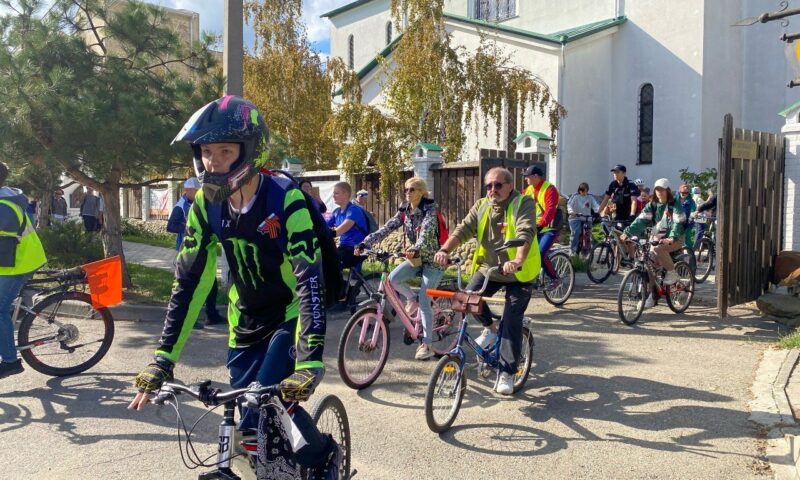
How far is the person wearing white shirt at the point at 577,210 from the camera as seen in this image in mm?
14172

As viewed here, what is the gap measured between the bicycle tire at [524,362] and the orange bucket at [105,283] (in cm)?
371

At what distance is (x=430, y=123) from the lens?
16062 millimetres

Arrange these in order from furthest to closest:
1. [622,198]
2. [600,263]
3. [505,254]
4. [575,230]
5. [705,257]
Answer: [575,230] < [705,257] < [622,198] < [600,263] < [505,254]

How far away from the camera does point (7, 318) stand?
5.60 metres

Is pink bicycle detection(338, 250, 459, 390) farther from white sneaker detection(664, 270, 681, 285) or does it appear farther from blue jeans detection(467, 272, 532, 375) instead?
white sneaker detection(664, 270, 681, 285)

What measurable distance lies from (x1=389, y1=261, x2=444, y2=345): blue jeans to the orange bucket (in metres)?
2.58

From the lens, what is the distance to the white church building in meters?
20.2

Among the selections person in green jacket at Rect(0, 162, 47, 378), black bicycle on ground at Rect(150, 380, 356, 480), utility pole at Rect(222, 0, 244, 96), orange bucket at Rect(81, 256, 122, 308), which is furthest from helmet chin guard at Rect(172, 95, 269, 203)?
utility pole at Rect(222, 0, 244, 96)

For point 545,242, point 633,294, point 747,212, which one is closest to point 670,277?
point 633,294

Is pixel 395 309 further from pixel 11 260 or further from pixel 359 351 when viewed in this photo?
pixel 11 260

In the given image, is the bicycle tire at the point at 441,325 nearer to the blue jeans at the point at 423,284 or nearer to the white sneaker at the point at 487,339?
the blue jeans at the point at 423,284

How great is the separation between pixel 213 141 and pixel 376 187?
46.5ft

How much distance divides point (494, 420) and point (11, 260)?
14.0 ft

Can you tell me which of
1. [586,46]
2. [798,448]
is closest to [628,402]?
[798,448]
